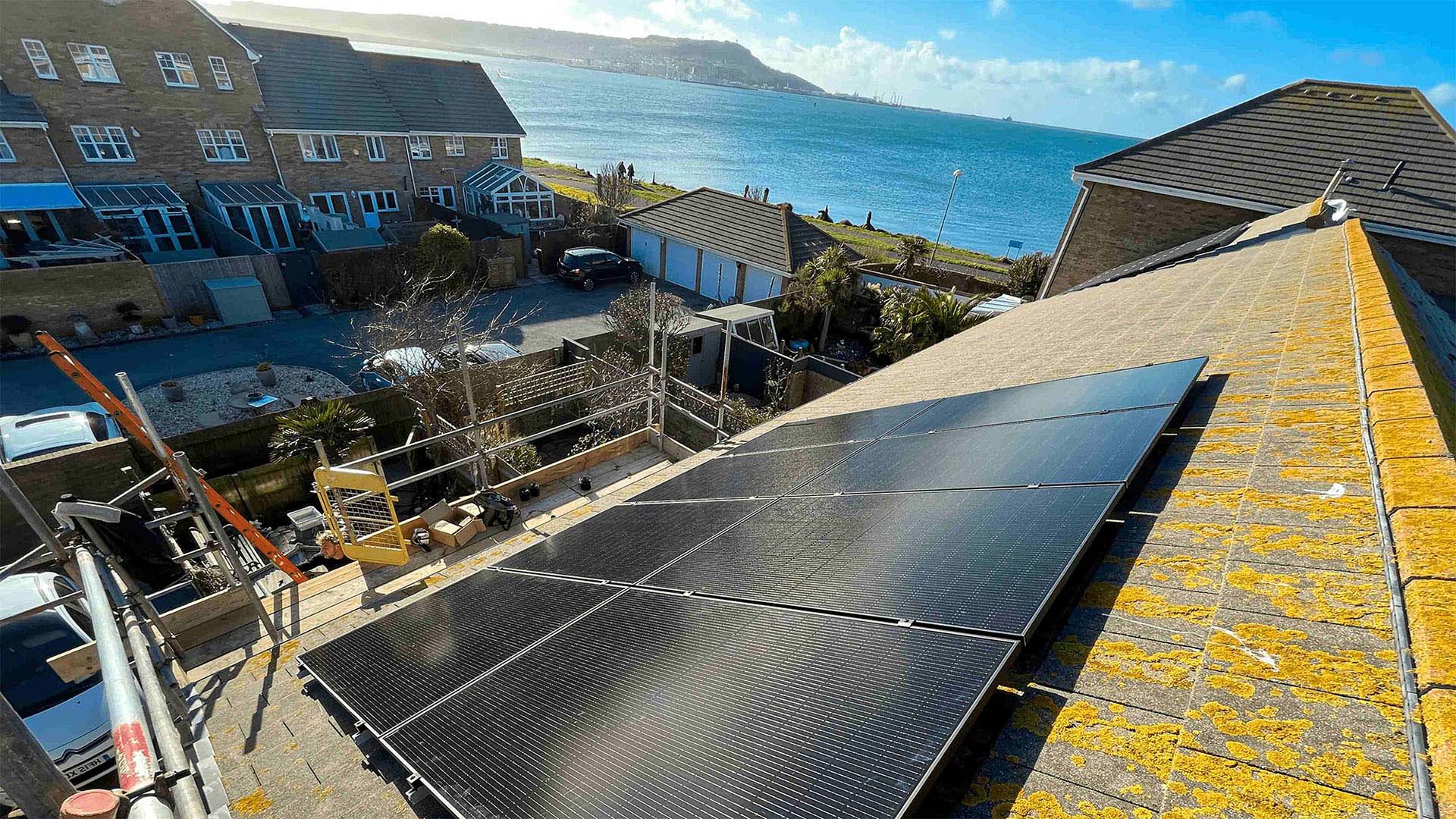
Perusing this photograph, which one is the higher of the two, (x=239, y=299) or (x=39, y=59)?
(x=39, y=59)

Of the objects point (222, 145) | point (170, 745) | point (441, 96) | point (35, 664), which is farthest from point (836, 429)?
point (441, 96)

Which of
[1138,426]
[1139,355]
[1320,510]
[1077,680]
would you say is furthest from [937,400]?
[1077,680]

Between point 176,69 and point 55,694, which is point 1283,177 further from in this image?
point 176,69

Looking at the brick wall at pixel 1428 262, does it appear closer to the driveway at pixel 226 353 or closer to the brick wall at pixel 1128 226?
the brick wall at pixel 1128 226

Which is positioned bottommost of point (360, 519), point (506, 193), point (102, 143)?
point (506, 193)

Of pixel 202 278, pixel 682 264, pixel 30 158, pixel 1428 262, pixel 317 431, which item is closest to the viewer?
pixel 317 431

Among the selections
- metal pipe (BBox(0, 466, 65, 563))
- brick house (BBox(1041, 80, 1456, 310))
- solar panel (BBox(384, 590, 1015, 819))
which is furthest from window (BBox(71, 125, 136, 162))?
brick house (BBox(1041, 80, 1456, 310))

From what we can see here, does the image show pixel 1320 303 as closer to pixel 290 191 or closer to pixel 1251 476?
pixel 1251 476
